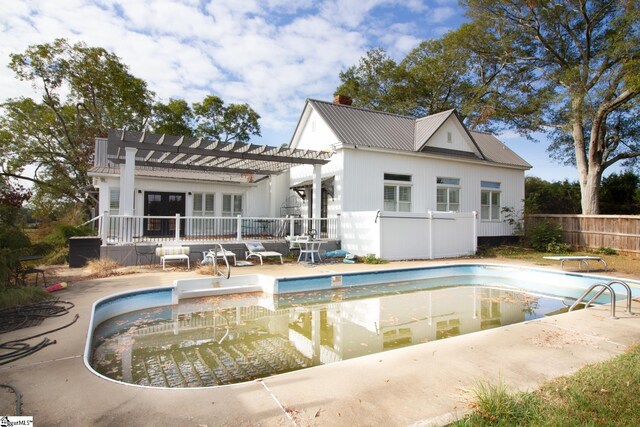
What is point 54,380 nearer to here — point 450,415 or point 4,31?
point 450,415

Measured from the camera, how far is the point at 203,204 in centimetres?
1789

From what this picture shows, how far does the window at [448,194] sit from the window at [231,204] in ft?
33.7

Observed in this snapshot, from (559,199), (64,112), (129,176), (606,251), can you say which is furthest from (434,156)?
(64,112)

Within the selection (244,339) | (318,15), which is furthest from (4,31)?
(244,339)

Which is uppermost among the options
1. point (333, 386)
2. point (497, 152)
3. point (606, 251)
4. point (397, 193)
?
point (497, 152)

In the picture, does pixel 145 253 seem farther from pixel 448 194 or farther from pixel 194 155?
pixel 448 194

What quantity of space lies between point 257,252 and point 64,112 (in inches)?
898

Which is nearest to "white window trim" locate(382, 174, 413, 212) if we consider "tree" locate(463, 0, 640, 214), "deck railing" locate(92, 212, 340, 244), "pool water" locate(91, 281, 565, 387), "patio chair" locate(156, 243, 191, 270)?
"deck railing" locate(92, 212, 340, 244)

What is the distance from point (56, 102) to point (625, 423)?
3102cm

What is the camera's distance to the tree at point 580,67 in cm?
Result: 1767

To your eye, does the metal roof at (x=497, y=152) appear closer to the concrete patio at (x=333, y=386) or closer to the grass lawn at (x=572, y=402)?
the concrete patio at (x=333, y=386)

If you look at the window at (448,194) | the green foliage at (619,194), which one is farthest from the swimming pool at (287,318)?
the green foliage at (619,194)

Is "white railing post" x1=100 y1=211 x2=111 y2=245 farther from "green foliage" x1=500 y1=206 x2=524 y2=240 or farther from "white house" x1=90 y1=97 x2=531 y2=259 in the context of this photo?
"green foliage" x1=500 y1=206 x2=524 y2=240

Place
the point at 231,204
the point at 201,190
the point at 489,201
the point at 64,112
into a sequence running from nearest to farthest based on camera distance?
the point at 201,190, the point at 231,204, the point at 489,201, the point at 64,112
